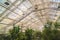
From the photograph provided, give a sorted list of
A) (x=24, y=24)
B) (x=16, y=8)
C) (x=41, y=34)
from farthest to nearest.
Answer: (x=24, y=24)
(x=16, y=8)
(x=41, y=34)

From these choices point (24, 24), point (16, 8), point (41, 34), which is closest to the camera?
point (41, 34)

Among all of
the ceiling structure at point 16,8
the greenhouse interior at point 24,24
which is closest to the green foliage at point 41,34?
the greenhouse interior at point 24,24

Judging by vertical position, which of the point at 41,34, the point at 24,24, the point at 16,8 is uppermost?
the point at 16,8

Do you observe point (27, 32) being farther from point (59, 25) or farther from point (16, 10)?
point (16, 10)

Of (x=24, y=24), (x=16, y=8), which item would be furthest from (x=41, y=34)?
(x=24, y=24)

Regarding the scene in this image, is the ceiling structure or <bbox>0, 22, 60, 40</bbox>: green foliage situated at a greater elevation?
the ceiling structure

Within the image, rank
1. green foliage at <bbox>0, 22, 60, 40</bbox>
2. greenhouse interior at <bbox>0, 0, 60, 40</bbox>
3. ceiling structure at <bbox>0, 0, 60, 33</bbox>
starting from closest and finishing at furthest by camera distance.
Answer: green foliage at <bbox>0, 22, 60, 40</bbox>
greenhouse interior at <bbox>0, 0, 60, 40</bbox>
ceiling structure at <bbox>0, 0, 60, 33</bbox>

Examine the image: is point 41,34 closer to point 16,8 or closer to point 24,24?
point 16,8

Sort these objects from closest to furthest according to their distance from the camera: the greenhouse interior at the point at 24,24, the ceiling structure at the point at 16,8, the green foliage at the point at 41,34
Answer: the green foliage at the point at 41,34, the greenhouse interior at the point at 24,24, the ceiling structure at the point at 16,8

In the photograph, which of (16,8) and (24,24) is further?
(24,24)

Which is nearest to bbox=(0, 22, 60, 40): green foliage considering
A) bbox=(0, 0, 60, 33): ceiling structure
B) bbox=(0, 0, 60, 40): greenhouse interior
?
bbox=(0, 0, 60, 40): greenhouse interior

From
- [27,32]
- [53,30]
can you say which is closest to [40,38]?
[53,30]

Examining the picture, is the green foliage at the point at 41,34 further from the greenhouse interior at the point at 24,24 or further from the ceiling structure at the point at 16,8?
the ceiling structure at the point at 16,8

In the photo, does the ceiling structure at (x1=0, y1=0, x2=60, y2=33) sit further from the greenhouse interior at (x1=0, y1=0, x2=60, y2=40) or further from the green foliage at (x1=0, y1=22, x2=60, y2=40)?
the green foliage at (x1=0, y1=22, x2=60, y2=40)
